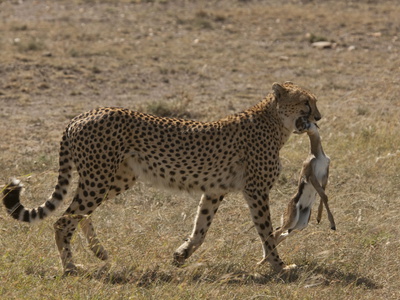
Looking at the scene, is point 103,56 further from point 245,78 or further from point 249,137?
point 249,137

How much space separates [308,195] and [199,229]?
0.75 metres

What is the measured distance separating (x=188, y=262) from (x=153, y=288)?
0.80m

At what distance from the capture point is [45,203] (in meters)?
5.21

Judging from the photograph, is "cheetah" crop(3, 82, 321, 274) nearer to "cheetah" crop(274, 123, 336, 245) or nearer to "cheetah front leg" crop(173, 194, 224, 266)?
"cheetah front leg" crop(173, 194, 224, 266)

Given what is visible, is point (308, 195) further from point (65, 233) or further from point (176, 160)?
point (65, 233)

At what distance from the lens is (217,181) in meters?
5.48

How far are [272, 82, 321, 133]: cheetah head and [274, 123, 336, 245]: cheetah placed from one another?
0.20 feet

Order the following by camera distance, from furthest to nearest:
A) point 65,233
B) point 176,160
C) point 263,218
A: 1. point 263,218
2. point 176,160
3. point 65,233

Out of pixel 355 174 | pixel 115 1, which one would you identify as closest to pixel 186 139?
pixel 355 174

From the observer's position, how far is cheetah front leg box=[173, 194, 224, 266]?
18.0 feet

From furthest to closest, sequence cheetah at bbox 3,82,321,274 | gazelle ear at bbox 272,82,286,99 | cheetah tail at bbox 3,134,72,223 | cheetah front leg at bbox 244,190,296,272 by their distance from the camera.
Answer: gazelle ear at bbox 272,82,286,99, cheetah front leg at bbox 244,190,296,272, cheetah at bbox 3,82,321,274, cheetah tail at bbox 3,134,72,223

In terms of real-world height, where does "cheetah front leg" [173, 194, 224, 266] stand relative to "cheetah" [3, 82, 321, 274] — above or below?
below

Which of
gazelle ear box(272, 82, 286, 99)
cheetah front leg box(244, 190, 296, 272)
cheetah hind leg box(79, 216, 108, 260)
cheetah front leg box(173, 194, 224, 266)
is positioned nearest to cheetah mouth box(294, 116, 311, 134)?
gazelle ear box(272, 82, 286, 99)

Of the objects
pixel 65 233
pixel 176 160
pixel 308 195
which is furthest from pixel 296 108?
pixel 65 233
